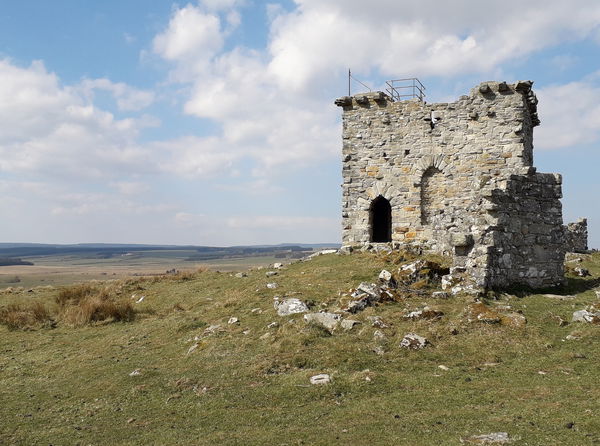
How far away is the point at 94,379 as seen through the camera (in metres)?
11.5

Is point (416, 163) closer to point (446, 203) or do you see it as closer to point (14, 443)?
point (446, 203)

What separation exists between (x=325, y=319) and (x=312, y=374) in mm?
2838

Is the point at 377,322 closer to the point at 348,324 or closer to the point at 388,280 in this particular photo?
the point at 348,324

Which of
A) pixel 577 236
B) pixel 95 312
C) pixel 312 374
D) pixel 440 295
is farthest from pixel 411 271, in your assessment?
pixel 577 236

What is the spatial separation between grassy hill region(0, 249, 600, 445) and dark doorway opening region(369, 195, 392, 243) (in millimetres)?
8830

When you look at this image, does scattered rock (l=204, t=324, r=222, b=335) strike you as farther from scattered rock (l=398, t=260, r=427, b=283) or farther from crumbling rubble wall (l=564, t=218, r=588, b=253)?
crumbling rubble wall (l=564, t=218, r=588, b=253)

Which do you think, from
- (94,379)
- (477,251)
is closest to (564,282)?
(477,251)

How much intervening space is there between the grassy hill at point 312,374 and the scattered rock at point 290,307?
31 centimetres

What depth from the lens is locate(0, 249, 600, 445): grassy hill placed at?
25.0 ft

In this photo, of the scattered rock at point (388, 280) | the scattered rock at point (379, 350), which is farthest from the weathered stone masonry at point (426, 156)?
the scattered rock at point (379, 350)

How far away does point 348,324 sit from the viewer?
477 inches

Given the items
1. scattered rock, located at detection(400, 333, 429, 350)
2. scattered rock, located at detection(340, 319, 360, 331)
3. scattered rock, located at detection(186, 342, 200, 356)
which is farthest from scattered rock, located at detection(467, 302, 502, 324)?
scattered rock, located at detection(186, 342, 200, 356)

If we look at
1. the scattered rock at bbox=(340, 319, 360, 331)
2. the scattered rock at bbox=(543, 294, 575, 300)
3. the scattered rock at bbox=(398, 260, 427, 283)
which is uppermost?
the scattered rock at bbox=(398, 260, 427, 283)

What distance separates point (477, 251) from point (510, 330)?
10.9 ft
